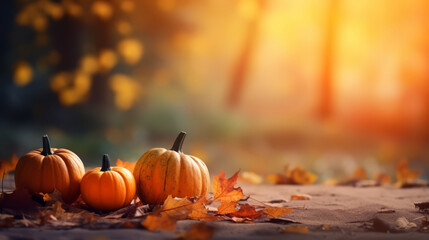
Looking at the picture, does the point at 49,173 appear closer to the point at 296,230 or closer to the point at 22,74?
the point at 296,230

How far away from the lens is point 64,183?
2.95 metres

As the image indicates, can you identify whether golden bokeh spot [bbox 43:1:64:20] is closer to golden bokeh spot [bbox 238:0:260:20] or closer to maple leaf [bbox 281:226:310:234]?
golden bokeh spot [bbox 238:0:260:20]

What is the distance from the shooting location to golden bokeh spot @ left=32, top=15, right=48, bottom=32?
28.1 ft

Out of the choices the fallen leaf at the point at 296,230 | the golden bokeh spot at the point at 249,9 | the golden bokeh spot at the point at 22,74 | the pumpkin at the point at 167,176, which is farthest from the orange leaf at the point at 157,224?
the golden bokeh spot at the point at 249,9

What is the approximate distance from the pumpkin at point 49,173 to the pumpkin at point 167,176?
0.45 metres

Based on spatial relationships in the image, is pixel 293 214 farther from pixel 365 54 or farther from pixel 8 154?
pixel 365 54

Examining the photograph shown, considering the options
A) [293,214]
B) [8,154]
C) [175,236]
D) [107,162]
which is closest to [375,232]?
[293,214]

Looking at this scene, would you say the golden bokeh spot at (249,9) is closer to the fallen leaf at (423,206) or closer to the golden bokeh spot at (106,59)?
the golden bokeh spot at (106,59)

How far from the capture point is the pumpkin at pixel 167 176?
3.03 meters

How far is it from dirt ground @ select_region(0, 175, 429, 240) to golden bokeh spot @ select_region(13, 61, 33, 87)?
6154 mm

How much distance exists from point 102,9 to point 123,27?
0.52 m

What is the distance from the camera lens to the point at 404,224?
2617 millimetres

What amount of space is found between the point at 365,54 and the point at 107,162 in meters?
11.9

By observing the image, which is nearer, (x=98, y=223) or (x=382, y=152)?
(x=98, y=223)
